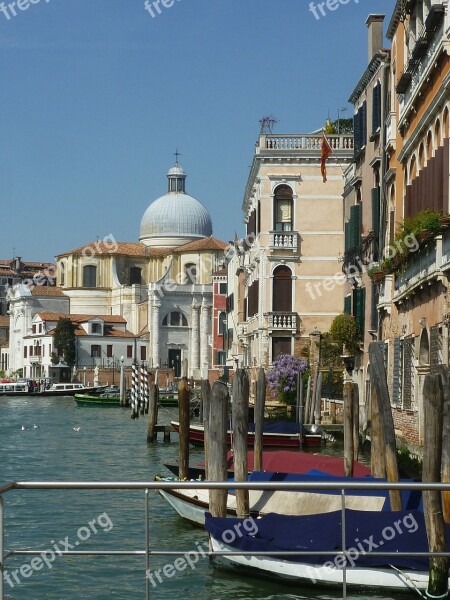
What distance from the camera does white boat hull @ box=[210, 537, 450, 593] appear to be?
855 centimetres

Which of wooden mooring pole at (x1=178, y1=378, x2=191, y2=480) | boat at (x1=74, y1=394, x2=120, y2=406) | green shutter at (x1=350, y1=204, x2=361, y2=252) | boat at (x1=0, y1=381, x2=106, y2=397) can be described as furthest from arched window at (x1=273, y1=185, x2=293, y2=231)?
boat at (x1=0, y1=381, x2=106, y2=397)

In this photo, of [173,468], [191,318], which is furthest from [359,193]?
[191,318]

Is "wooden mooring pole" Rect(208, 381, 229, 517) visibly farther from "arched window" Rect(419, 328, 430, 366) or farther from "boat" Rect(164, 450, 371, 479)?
"arched window" Rect(419, 328, 430, 366)

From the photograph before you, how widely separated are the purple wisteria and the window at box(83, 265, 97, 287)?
2238 inches

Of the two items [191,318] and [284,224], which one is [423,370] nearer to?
[284,224]

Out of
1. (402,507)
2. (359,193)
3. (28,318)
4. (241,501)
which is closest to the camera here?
(402,507)

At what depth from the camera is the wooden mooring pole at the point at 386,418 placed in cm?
1006

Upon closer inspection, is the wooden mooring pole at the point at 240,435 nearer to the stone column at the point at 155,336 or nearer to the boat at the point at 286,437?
the boat at the point at 286,437

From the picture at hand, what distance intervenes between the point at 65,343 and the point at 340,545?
70.0 metres

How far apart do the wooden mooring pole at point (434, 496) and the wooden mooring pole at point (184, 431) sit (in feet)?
21.4

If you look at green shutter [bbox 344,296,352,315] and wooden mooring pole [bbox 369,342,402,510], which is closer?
wooden mooring pole [bbox 369,342,402,510]

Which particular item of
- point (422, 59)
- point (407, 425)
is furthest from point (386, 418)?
point (422, 59)

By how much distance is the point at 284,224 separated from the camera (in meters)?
33.1

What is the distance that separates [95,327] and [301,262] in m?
49.2
